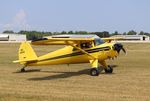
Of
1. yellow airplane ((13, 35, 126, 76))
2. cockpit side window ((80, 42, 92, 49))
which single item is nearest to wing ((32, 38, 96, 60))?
yellow airplane ((13, 35, 126, 76))

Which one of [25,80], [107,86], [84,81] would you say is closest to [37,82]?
[25,80]

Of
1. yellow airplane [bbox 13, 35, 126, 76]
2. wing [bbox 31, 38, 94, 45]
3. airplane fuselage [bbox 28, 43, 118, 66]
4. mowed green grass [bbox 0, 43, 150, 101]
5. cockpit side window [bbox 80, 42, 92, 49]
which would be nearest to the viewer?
mowed green grass [bbox 0, 43, 150, 101]

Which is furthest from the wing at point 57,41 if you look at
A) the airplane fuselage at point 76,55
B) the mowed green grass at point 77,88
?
the mowed green grass at point 77,88

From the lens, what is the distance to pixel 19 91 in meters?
13.4

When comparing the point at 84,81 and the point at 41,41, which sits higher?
the point at 41,41

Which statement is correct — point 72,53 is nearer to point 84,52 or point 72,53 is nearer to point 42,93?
point 84,52

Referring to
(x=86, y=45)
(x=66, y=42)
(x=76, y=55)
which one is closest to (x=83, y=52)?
(x=86, y=45)

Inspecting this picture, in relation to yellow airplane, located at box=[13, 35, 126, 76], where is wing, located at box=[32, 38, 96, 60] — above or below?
above

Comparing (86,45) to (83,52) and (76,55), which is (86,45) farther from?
(76,55)

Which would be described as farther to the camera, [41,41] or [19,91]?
[41,41]

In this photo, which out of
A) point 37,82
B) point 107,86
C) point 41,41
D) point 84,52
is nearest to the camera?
point 107,86

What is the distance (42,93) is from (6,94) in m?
1.29

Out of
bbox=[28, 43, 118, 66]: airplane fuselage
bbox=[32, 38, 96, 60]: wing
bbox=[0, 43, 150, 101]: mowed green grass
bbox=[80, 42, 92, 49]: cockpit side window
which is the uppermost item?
bbox=[32, 38, 96, 60]: wing

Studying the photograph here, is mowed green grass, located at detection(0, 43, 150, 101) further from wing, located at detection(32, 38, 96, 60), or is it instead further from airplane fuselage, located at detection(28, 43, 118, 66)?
wing, located at detection(32, 38, 96, 60)
